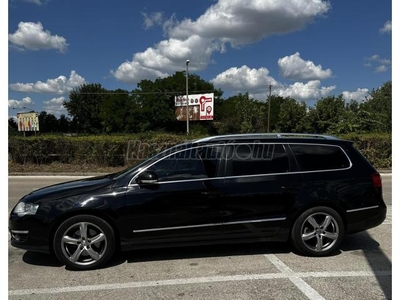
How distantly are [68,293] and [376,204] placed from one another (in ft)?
13.8

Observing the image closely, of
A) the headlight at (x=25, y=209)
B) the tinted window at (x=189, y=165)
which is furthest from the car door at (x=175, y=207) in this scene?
the headlight at (x=25, y=209)

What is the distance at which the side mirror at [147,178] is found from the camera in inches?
173

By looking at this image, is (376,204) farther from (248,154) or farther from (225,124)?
(225,124)

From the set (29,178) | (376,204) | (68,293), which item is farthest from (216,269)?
(29,178)

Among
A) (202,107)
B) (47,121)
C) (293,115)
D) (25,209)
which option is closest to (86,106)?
(47,121)

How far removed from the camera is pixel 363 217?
15.9ft

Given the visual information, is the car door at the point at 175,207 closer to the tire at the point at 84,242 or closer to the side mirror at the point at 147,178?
the side mirror at the point at 147,178

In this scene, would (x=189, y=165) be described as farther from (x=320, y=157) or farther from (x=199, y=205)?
(x=320, y=157)

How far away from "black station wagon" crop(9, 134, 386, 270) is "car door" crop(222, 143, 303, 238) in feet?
0.04

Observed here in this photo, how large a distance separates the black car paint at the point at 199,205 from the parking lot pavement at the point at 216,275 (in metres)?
0.31

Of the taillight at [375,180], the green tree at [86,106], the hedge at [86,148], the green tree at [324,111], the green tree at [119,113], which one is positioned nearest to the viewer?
the taillight at [375,180]

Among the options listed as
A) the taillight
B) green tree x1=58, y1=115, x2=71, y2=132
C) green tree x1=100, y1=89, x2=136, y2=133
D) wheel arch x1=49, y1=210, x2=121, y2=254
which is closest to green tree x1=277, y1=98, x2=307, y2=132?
green tree x1=100, y1=89, x2=136, y2=133

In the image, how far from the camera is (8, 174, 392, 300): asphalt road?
12.0 ft

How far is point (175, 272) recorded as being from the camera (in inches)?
166
